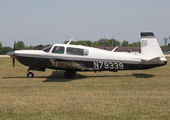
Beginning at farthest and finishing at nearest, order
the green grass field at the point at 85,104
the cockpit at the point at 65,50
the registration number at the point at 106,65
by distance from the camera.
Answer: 1. the registration number at the point at 106,65
2. the cockpit at the point at 65,50
3. the green grass field at the point at 85,104

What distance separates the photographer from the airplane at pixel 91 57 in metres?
10.4

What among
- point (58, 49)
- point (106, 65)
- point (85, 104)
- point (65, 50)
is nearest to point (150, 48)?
point (106, 65)

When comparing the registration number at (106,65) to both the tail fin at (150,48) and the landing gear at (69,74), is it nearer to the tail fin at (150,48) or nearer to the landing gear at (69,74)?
the landing gear at (69,74)

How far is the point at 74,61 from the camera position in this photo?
10391 millimetres

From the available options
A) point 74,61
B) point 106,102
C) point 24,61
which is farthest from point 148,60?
point 24,61

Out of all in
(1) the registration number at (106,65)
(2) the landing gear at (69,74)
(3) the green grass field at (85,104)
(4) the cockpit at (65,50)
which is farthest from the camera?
(2) the landing gear at (69,74)

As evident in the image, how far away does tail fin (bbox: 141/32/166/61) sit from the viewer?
34.3ft

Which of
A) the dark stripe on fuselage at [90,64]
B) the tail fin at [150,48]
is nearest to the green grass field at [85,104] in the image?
the dark stripe on fuselage at [90,64]

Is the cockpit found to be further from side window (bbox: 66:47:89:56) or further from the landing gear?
the landing gear

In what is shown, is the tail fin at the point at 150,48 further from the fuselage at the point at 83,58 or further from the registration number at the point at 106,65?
the registration number at the point at 106,65

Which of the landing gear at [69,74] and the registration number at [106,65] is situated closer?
the registration number at [106,65]

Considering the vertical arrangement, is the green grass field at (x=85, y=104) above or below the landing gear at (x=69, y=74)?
below

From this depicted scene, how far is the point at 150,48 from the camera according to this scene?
34.4 ft

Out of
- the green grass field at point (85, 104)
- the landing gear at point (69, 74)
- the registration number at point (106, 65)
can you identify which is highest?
the registration number at point (106, 65)
